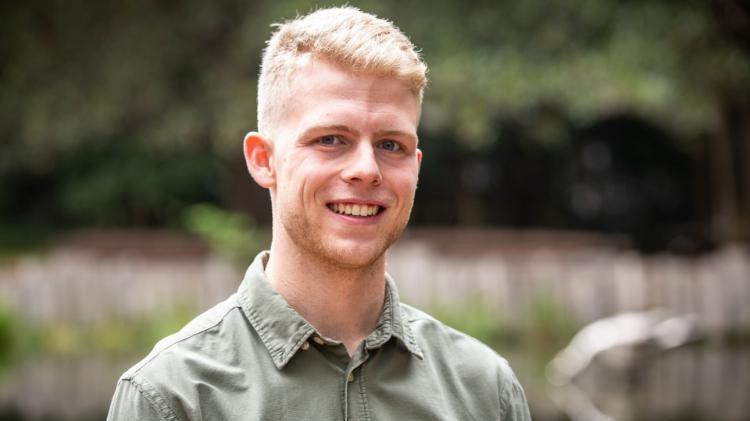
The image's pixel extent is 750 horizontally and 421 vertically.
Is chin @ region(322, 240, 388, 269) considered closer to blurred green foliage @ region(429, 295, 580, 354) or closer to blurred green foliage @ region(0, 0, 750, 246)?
blurred green foliage @ region(0, 0, 750, 246)

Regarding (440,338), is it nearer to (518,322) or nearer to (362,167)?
(362,167)

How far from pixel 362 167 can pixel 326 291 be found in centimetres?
28

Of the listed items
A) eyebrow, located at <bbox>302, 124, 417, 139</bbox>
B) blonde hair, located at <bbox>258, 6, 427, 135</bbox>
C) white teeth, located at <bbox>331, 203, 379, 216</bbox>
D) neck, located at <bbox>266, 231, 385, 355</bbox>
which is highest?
blonde hair, located at <bbox>258, 6, 427, 135</bbox>

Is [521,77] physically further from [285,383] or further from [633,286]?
[285,383]

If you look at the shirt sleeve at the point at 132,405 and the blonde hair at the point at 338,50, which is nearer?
the shirt sleeve at the point at 132,405

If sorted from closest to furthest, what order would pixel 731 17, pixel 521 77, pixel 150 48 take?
1. pixel 731 17
2. pixel 521 77
3. pixel 150 48

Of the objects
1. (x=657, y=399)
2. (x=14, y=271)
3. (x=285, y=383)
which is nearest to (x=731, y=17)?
(x=657, y=399)

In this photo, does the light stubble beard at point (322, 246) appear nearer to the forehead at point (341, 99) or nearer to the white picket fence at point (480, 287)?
the forehead at point (341, 99)

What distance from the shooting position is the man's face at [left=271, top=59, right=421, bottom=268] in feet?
7.12

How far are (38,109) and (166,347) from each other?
1480 centimetres

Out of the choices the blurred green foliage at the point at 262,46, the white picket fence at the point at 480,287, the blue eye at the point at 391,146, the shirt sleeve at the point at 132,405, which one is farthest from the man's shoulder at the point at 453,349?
the white picket fence at the point at 480,287

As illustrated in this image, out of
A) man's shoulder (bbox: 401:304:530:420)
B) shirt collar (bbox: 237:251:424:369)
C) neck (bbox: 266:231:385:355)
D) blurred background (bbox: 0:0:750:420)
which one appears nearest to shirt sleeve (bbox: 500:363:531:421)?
man's shoulder (bbox: 401:304:530:420)

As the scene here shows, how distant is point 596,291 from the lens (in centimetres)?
1268

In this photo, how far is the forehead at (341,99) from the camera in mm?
2166
